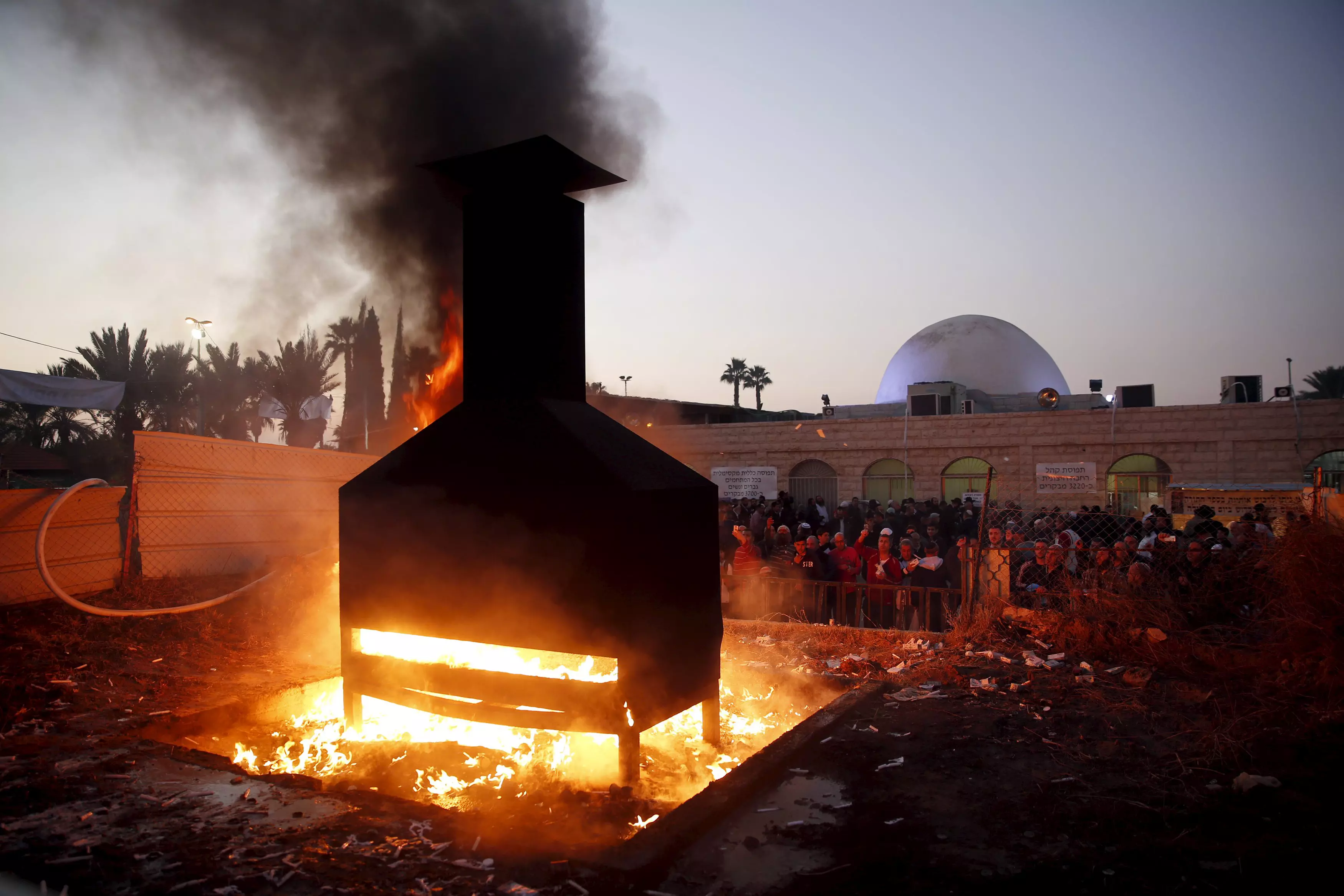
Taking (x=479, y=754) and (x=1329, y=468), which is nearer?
(x=479, y=754)

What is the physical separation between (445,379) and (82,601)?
17.2ft

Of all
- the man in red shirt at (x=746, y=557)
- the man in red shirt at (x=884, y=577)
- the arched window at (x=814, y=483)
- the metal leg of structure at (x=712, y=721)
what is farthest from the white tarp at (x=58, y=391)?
the arched window at (x=814, y=483)

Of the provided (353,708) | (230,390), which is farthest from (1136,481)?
(230,390)

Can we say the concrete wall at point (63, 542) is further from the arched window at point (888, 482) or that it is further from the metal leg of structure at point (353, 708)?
the arched window at point (888, 482)

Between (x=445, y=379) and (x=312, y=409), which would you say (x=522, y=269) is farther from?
(x=312, y=409)

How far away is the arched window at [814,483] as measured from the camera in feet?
78.6

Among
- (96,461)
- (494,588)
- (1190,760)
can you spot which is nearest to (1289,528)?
(1190,760)

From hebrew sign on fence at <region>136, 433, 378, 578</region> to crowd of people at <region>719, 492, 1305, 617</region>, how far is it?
20.3 feet

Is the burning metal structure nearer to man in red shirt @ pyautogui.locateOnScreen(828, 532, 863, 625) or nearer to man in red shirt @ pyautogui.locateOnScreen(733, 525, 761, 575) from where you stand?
man in red shirt @ pyautogui.locateOnScreen(733, 525, 761, 575)

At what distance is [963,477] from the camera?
885 inches

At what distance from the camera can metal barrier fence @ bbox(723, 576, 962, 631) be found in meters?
8.52

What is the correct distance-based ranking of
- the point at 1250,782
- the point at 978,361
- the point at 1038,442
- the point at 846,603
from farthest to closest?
the point at 978,361 < the point at 1038,442 < the point at 846,603 < the point at 1250,782

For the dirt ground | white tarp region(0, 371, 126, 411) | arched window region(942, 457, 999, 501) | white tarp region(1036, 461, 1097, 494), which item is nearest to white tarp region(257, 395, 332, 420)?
white tarp region(0, 371, 126, 411)

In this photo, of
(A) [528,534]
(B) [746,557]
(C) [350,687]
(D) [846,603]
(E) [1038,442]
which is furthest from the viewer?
(E) [1038,442]
